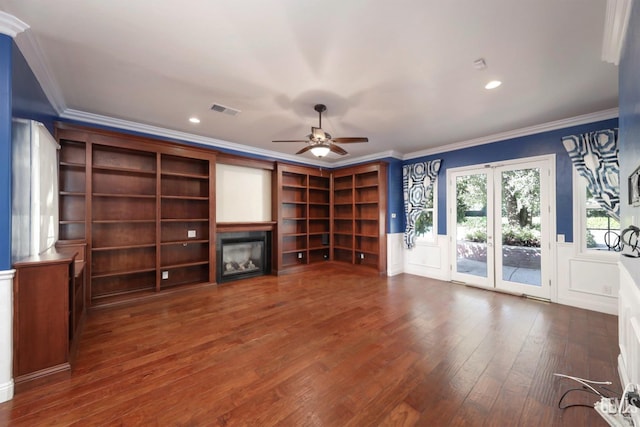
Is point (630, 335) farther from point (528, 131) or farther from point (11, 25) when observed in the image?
point (11, 25)

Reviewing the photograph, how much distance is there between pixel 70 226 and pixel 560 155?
24.4ft

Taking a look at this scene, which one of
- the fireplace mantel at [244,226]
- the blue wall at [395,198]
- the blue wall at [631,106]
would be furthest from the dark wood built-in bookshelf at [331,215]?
the blue wall at [631,106]

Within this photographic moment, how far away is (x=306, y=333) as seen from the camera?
287cm

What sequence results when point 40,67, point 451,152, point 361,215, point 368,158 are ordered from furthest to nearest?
point 361,215 → point 368,158 → point 451,152 → point 40,67

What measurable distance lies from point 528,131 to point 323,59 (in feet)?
12.7

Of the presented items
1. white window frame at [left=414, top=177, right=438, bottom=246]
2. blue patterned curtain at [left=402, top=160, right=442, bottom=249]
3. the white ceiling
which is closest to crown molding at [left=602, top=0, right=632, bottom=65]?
the white ceiling

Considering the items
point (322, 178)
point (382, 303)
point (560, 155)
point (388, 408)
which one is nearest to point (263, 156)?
point (322, 178)

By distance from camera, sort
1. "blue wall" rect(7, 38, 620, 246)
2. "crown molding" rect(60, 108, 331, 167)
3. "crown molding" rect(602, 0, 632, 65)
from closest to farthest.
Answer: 1. "crown molding" rect(602, 0, 632, 65)
2. "blue wall" rect(7, 38, 620, 246)
3. "crown molding" rect(60, 108, 331, 167)

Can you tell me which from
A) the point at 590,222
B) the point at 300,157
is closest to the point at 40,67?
the point at 300,157

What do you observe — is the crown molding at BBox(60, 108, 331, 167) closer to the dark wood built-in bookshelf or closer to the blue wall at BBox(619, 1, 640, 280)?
the dark wood built-in bookshelf

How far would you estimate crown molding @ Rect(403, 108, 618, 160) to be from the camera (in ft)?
11.4

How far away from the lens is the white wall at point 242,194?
509 centimetres

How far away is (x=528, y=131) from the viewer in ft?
13.5

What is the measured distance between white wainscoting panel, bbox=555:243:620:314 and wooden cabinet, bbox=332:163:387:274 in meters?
2.90
